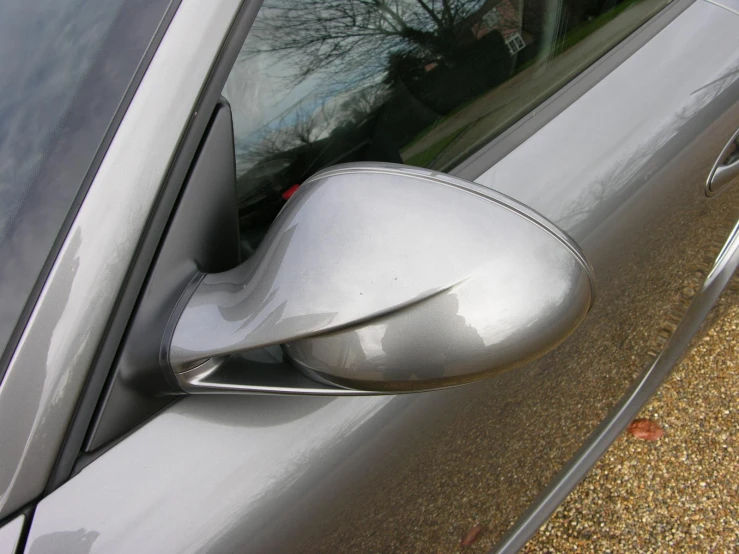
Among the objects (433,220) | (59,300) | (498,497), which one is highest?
(59,300)

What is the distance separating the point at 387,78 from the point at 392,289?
0.51 m

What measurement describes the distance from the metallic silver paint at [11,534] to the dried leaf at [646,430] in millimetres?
2032

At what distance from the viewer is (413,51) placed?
1.11 m

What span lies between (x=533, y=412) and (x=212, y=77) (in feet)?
2.92

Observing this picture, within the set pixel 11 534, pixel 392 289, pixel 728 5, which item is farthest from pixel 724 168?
pixel 11 534

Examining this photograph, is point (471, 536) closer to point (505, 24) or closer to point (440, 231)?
point (440, 231)

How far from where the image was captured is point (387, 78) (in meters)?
1.10

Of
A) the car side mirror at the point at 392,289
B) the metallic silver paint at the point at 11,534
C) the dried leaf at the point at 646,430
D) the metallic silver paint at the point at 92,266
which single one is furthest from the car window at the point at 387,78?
the dried leaf at the point at 646,430

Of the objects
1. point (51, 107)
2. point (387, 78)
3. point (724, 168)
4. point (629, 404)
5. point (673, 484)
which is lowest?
point (673, 484)

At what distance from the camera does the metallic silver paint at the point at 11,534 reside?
0.73m

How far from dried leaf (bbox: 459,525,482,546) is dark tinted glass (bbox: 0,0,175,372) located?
90 centimetres

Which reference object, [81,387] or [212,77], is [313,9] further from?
[81,387]

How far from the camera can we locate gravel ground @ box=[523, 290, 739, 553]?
79.3 inches

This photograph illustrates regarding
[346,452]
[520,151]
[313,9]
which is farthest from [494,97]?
[346,452]
